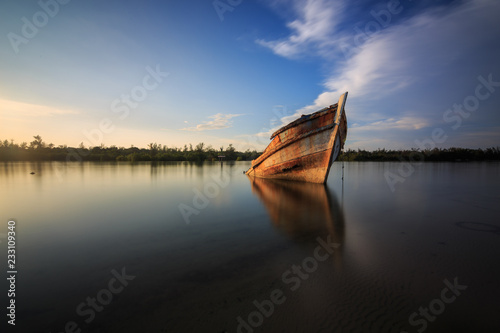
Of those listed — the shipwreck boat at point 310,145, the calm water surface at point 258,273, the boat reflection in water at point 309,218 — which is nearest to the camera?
the calm water surface at point 258,273

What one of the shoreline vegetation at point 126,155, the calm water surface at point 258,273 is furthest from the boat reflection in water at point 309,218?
the shoreline vegetation at point 126,155

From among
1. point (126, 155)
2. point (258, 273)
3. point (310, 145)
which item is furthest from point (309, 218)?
point (126, 155)

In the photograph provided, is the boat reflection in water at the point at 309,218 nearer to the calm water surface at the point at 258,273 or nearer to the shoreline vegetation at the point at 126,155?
the calm water surface at the point at 258,273

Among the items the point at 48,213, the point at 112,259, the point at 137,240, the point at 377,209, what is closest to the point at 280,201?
the point at 377,209

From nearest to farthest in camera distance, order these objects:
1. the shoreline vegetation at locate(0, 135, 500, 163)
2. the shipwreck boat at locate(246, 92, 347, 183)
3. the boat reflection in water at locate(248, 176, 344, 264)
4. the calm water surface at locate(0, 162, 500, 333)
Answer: the calm water surface at locate(0, 162, 500, 333) → the boat reflection in water at locate(248, 176, 344, 264) → the shipwreck boat at locate(246, 92, 347, 183) → the shoreline vegetation at locate(0, 135, 500, 163)

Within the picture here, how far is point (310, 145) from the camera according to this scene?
1093 cm

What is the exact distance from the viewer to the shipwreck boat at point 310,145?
1016 centimetres

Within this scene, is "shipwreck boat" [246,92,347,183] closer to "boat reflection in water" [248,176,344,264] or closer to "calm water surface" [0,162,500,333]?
"boat reflection in water" [248,176,344,264]

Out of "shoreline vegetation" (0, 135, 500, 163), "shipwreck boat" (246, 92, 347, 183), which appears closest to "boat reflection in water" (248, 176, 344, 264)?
"shipwreck boat" (246, 92, 347, 183)

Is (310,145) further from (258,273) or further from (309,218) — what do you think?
(258,273)

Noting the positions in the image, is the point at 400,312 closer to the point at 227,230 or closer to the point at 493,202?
the point at 227,230

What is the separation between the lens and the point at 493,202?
23.8ft

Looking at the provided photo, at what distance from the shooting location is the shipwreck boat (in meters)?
10.2

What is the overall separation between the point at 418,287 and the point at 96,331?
3259 millimetres
